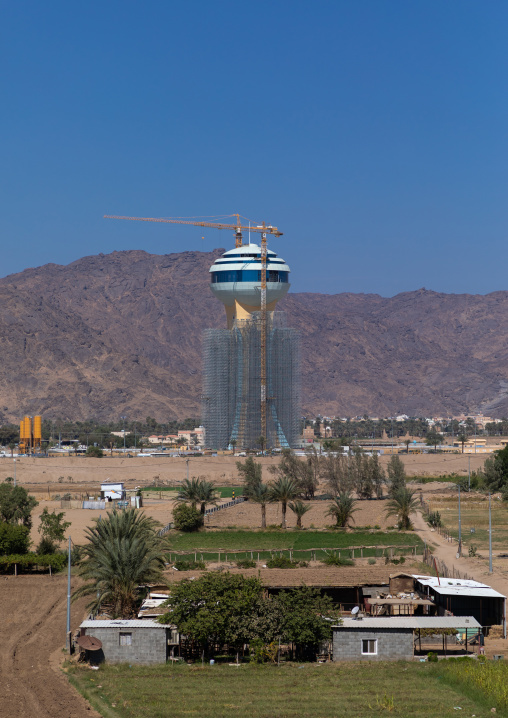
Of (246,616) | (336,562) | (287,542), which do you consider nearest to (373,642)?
(246,616)

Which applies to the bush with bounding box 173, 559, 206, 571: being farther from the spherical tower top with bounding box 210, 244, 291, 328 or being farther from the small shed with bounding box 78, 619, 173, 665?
the spherical tower top with bounding box 210, 244, 291, 328

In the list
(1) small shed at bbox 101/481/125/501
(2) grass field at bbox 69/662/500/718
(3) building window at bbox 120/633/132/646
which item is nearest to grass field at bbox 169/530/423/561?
(3) building window at bbox 120/633/132/646

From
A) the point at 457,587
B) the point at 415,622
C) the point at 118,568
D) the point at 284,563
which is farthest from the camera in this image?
the point at 284,563

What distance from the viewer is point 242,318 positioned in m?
144

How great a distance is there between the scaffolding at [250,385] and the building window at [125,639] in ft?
349

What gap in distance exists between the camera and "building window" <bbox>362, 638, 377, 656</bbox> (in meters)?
31.0

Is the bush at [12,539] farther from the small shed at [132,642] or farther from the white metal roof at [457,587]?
the white metal roof at [457,587]

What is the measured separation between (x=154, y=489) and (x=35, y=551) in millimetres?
42843

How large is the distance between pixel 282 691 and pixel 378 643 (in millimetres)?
4649

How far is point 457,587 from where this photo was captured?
3631 cm

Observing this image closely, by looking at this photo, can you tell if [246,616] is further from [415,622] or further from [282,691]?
[415,622]

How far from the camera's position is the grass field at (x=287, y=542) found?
5103cm

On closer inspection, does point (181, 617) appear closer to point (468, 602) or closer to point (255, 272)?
point (468, 602)

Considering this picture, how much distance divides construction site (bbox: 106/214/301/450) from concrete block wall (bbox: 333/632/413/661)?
10582cm
